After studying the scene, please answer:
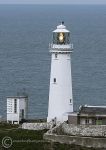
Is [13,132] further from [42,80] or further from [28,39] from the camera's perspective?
[28,39]

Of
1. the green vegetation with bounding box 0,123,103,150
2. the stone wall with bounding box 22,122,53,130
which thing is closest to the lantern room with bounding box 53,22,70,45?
the stone wall with bounding box 22,122,53,130

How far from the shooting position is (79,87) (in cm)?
7594

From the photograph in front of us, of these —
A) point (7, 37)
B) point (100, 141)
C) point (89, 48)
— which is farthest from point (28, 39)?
point (100, 141)

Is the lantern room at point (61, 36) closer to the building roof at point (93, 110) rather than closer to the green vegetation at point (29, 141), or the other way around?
the building roof at point (93, 110)

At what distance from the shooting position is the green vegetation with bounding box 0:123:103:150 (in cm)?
4222

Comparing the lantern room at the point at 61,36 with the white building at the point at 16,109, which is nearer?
the lantern room at the point at 61,36

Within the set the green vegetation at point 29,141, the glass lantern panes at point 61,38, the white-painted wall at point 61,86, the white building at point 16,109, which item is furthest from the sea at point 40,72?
the green vegetation at point 29,141

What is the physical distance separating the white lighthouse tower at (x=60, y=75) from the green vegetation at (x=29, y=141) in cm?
263

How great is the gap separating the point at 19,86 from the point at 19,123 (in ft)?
80.3

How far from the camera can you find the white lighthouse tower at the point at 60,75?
157ft

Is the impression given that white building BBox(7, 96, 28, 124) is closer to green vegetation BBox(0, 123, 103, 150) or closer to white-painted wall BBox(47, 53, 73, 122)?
white-painted wall BBox(47, 53, 73, 122)

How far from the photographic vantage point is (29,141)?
4328cm

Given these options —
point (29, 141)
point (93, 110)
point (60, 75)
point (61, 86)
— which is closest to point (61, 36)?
point (60, 75)

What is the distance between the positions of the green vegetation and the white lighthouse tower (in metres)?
2.63
